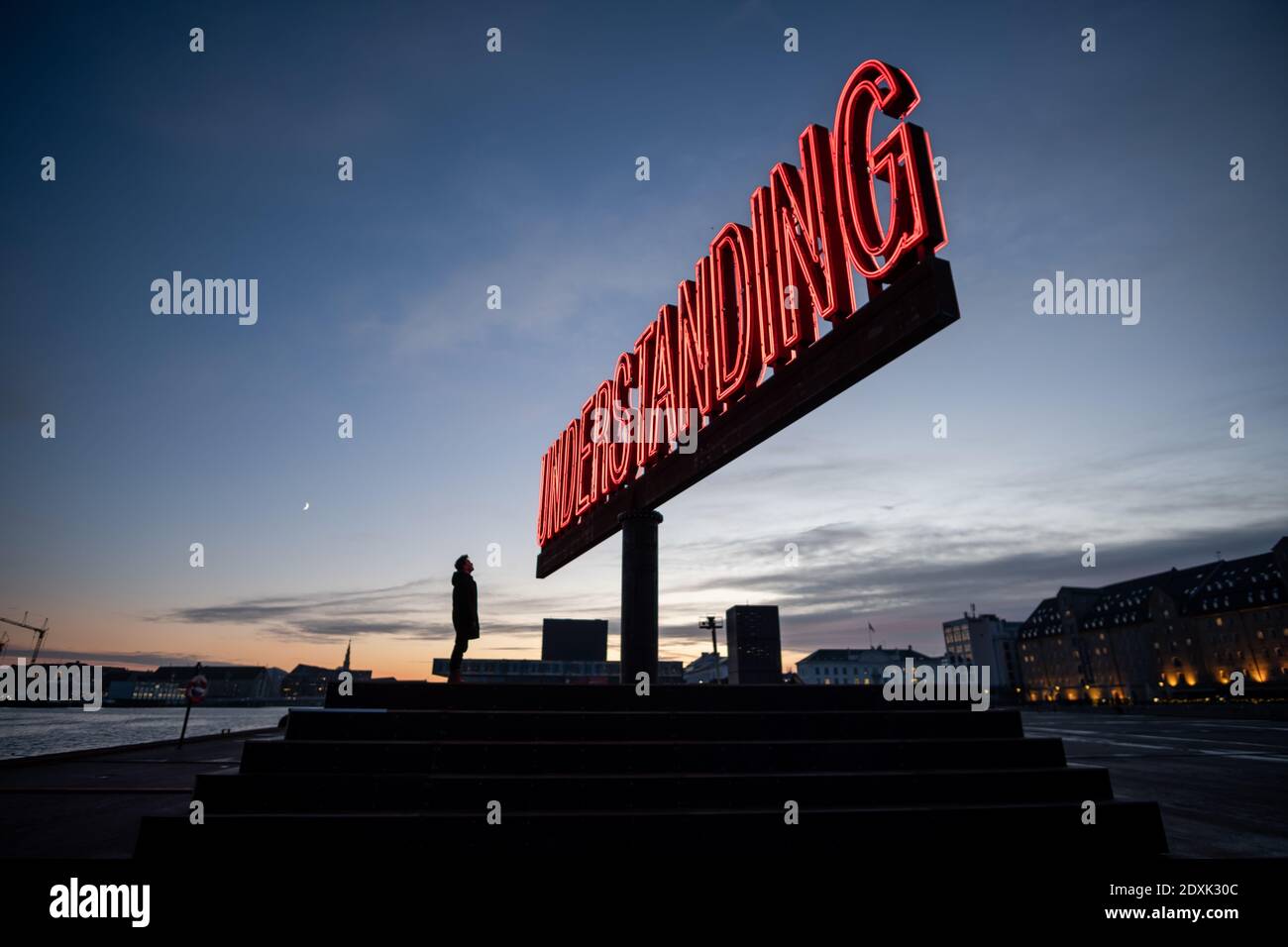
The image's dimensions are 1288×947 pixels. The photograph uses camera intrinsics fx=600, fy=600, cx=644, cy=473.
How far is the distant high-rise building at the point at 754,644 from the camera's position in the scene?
21.9 meters

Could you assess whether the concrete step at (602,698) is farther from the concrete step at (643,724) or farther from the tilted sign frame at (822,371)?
the tilted sign frame at (822,371)

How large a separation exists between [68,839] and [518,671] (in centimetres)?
13398

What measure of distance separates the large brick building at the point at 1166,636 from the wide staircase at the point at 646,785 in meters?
112

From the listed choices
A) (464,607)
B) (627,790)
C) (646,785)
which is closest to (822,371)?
(646,785)

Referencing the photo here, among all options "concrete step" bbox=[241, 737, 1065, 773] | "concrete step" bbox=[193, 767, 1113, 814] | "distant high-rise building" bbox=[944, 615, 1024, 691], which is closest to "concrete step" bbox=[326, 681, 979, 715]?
"concrete step" bbox=[241, 737, 1065, 773]

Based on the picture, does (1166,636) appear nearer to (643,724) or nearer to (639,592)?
(639,592)

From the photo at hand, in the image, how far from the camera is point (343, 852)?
5.38 metres

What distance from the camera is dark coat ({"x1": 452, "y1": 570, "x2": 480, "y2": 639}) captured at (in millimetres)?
10547

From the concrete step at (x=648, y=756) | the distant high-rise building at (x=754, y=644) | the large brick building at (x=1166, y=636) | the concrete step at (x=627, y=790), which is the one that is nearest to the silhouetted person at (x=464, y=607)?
the concrete step at (x=648, y=756)

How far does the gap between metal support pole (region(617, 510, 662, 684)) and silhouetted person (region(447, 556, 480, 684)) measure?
3.54 meters

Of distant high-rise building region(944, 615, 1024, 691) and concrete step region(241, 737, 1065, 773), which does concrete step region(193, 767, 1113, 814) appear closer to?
concrete step region(241, 737, 1065, 773)

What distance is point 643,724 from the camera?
24.2 ft

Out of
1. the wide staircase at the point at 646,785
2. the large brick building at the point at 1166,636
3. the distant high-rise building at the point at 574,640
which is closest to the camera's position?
the wide staircase at the point at 646,785
